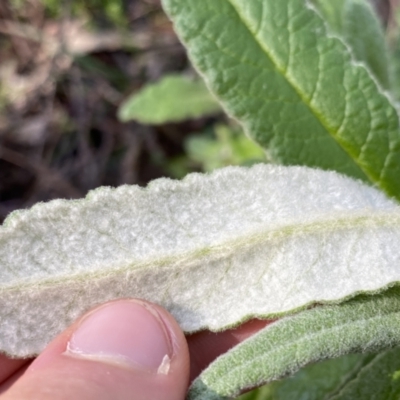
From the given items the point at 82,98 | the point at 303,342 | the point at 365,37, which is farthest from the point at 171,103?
the point at 303,342

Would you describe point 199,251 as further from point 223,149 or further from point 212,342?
point 223,149

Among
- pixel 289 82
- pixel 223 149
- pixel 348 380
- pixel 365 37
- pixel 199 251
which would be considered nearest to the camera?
pixel 199 251

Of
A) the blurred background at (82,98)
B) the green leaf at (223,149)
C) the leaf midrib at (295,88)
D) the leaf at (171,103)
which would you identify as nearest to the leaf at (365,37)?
the leaf midrib at (295,88)

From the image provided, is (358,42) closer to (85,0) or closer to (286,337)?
(286,337)

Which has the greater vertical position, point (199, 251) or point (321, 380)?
point (199, 251)

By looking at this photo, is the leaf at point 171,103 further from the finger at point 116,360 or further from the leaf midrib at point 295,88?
the finger at point 116,360
